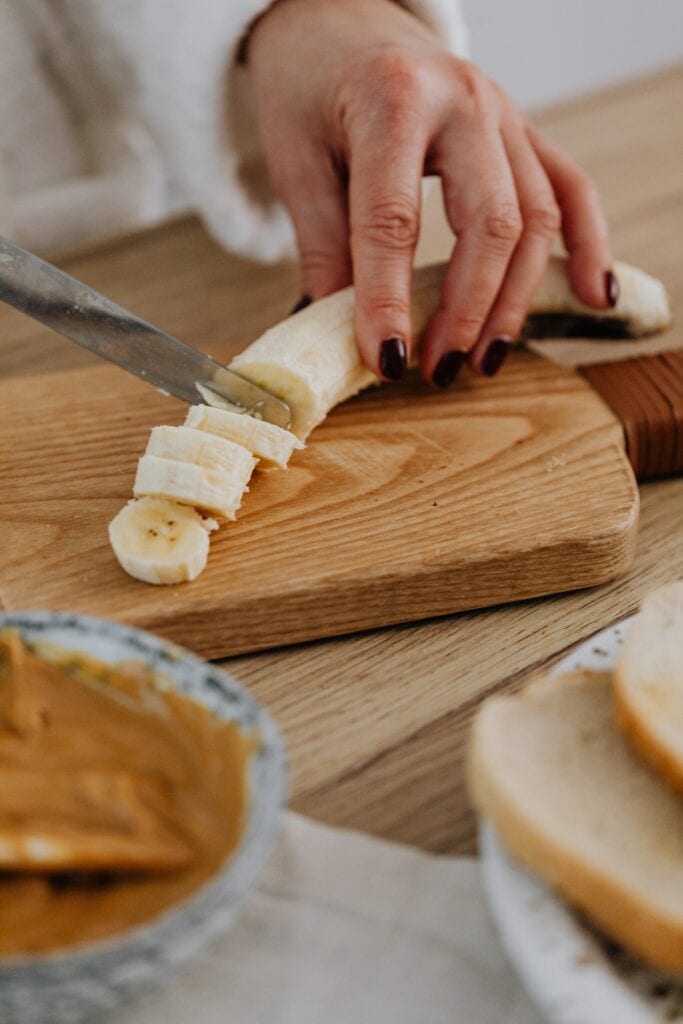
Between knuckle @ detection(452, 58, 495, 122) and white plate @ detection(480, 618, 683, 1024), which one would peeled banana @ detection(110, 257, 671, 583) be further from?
white plate @ detection(480, 618, 683, 1024)

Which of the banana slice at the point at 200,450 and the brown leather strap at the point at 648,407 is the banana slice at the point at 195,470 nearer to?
the banana slice at the point at 200,450

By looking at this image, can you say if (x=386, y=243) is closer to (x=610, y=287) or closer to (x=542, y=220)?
(x=542, y=220)

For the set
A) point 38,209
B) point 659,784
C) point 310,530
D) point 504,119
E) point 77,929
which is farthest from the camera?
point 38,209

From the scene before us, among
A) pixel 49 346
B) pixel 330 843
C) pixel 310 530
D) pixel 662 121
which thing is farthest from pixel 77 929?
pixel 662 121

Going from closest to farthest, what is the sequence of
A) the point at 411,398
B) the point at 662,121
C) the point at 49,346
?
the point at 411,398 < the point at 49,346 < the point at 662,121

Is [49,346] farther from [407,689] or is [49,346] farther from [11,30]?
[407,689]

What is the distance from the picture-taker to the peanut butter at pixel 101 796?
0.69m

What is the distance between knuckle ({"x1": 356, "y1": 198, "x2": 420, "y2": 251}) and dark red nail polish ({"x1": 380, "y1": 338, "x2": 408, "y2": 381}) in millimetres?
131

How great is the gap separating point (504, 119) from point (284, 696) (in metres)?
0.96

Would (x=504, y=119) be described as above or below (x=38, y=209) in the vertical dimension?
above

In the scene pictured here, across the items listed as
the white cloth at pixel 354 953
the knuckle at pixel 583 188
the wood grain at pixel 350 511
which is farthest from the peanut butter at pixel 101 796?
the knuckle at pixel 583 188

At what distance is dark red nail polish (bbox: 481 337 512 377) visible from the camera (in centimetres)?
152

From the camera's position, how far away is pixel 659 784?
2.67 ft

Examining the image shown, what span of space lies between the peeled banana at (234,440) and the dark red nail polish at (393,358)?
43 millimetres
